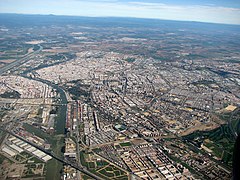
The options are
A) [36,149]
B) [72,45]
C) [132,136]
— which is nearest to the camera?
[36,149]

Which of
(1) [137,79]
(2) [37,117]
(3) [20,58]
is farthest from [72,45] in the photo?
(2) [37,117]

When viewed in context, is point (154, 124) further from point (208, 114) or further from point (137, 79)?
point (137, 79)

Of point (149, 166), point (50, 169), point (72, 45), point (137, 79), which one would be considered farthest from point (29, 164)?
point (72, 45)

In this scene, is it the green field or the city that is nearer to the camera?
the green field

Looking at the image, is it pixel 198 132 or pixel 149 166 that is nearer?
pixel 149 166

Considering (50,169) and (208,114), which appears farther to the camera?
(208,114)

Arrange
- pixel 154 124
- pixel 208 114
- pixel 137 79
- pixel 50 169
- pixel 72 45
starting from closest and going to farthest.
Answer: pixel 50 169 < pixel 154 124 < pixel 208 114 < pixel 137 79 < pixel 72 45

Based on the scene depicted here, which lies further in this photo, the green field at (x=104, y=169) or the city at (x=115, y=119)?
the city at (x=115, y=119)

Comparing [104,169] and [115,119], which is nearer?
[104,169]

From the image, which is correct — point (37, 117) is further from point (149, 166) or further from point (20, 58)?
point (20, 58)
